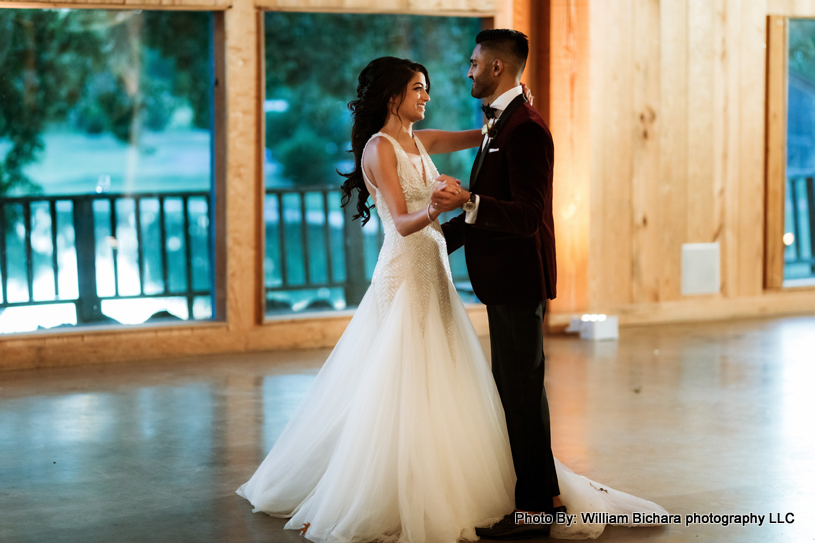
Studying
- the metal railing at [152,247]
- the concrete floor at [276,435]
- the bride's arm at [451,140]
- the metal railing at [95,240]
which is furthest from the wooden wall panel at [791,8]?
the bride's arm at [451,140]

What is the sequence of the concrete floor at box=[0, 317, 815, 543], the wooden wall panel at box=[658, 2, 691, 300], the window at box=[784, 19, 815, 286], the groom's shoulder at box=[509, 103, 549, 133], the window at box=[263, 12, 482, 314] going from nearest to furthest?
1. the groom's shoulder at box=[509, 103, 549, 133]
2. the concrete floor at box=[0, 317, 815, 543]
3. the window at box=[263, 12, 482, 314]
4. the wooden wall panel at box=[658, 2, 691, 300]
5. the window at box=[784, 19, 815, 286]

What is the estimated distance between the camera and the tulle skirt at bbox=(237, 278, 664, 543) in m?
2.76

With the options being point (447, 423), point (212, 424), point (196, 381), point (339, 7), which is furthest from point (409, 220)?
point (339, 7)

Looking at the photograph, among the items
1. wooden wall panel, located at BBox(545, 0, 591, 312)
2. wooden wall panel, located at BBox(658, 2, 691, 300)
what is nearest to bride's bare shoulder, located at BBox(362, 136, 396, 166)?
wooden wall panel, located at BBox(545, 0, 591, 312)

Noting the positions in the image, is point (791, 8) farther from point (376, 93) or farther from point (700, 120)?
point (376, 93)

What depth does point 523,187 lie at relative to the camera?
2660 mm

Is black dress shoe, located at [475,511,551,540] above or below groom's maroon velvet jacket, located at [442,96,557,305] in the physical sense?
below

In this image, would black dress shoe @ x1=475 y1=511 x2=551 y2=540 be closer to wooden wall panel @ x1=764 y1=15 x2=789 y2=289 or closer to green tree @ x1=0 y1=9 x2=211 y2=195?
green tree @ x1=0 y1=9 x2=211 y2=195

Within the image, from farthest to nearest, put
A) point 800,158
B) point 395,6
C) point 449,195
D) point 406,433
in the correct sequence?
point 800,158, point 395,6, point 406,433, point 449,195

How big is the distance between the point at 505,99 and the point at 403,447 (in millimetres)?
1130

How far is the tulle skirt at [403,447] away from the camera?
2762 millimetres

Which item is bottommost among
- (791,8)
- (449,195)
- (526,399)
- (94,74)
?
(526,399)

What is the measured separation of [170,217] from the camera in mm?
6297

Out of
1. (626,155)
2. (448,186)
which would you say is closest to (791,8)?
(626,155)
